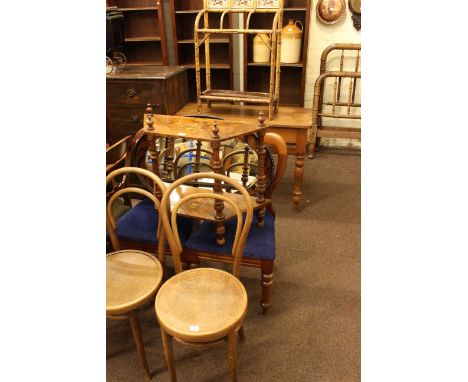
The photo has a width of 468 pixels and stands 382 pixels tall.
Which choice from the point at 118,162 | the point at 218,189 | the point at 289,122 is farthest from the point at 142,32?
the point at 218,189

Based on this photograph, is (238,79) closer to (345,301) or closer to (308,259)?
(308,259)

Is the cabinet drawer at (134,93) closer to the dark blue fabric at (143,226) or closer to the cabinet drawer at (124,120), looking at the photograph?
the cabinet drawer at (124,120)

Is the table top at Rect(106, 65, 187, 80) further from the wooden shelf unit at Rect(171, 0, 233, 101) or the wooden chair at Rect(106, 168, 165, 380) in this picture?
Answer: the wooden chair at Rect(106, 168, 165, 380)

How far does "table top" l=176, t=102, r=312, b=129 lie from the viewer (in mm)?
2357

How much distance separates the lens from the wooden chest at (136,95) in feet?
8.60

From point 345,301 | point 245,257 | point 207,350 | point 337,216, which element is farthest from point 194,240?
point 337,216

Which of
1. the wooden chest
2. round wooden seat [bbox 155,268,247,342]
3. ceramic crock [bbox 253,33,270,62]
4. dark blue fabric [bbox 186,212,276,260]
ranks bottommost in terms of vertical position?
round wooden seat [bbox 155,268,247,342]

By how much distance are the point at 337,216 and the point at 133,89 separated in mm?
1772

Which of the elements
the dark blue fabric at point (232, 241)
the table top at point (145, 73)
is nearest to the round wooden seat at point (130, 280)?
the dark blue fabric at point (232, 241)

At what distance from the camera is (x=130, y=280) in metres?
1.33

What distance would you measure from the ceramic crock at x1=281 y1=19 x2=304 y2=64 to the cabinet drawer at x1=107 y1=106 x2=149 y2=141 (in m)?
1.34

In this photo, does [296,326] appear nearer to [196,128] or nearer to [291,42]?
[196,128]

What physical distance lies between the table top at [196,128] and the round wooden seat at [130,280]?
1.69 ft

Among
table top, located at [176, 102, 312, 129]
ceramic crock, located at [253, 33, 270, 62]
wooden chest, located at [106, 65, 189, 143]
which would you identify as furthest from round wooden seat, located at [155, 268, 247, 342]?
ceramic crock, located at [253, 33, 270, 62]
